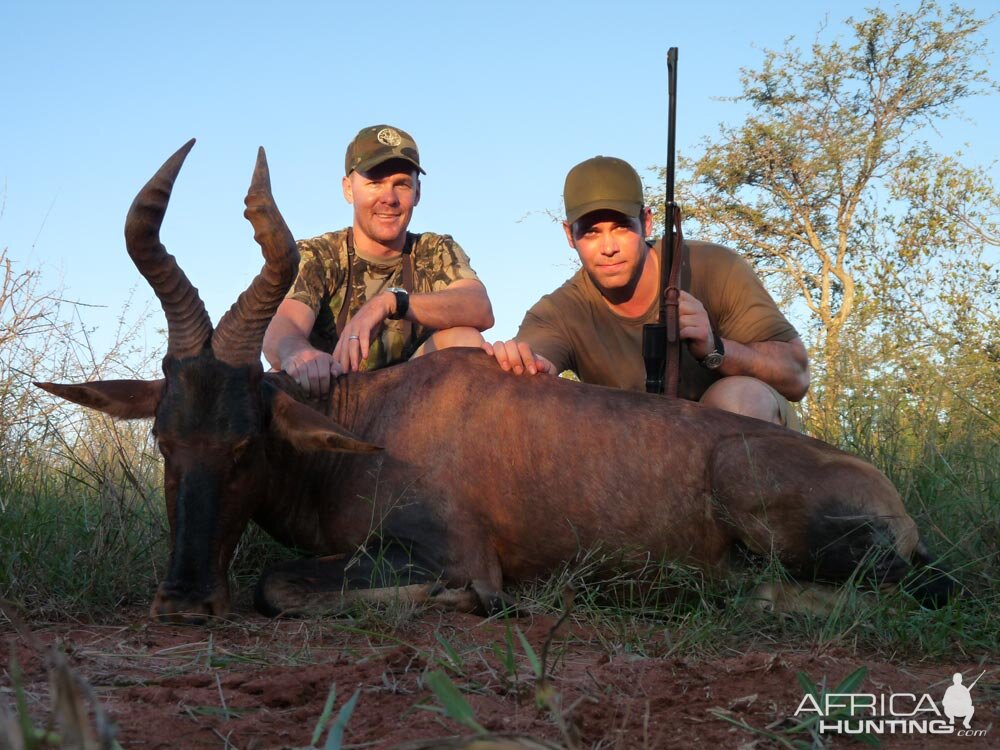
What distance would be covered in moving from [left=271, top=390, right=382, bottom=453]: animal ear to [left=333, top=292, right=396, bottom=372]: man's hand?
2.43ft

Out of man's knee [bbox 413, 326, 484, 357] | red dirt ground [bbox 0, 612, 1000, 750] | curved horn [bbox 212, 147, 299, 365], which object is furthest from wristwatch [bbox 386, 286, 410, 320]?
red dirt ground [bbox 0, 612, 1000, 750]

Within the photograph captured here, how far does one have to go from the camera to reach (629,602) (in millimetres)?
4348

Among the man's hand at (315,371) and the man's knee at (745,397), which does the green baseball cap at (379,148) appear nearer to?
the man's hand at (315,371)

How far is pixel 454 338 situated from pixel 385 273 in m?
0.84

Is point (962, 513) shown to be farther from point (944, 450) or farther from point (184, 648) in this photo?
point (184, 648)

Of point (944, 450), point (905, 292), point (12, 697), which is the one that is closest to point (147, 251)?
point (12, 697)

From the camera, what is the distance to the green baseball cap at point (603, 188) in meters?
5.32

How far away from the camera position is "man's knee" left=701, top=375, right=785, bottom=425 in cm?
522

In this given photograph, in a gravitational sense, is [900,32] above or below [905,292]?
above

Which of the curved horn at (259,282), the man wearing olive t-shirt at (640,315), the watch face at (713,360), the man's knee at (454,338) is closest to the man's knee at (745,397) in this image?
the man wearing olive t-shirt at (640,315)

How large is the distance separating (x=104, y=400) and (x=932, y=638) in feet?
10.6

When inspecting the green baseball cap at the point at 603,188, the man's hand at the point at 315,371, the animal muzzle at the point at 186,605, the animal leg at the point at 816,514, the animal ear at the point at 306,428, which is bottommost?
the animal muzzle at the point at 186,605

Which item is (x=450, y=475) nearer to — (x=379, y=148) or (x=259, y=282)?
(x=259, y=282)

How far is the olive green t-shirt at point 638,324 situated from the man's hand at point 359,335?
87 centimetres
